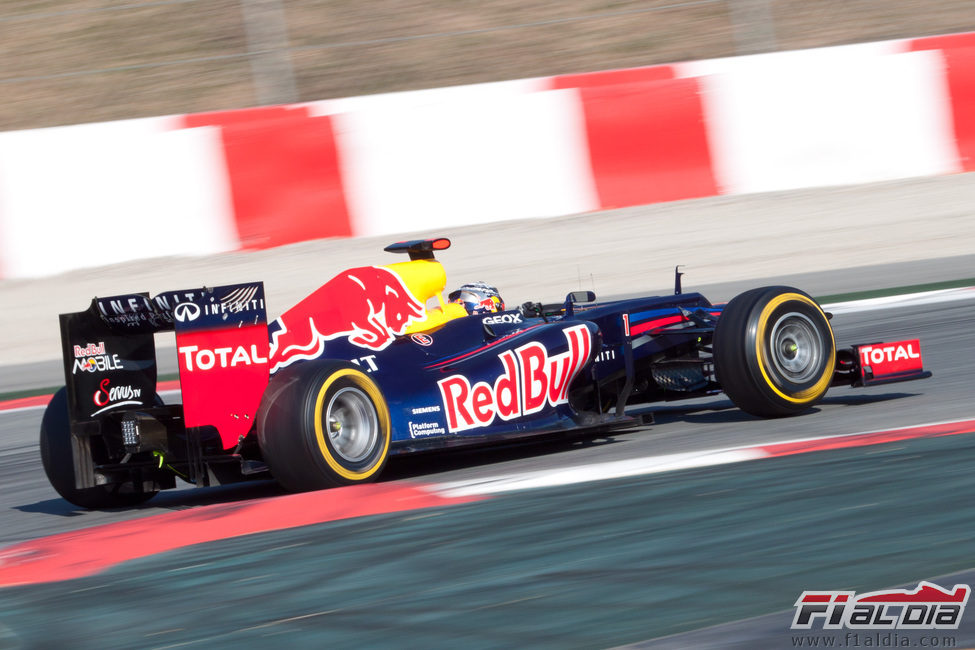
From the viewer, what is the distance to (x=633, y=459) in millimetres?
6738

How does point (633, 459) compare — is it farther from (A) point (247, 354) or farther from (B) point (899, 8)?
(B) point (899, 8)

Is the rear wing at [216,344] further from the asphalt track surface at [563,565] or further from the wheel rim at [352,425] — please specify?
the asphalt track surface at [563,565]

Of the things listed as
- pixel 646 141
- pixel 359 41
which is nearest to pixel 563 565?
pixel 646 141

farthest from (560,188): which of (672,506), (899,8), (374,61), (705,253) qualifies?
(672,506)

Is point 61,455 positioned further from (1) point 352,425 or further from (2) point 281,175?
(2) point 281,175

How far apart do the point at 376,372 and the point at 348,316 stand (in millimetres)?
359

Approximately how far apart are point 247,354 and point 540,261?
23.5 ft

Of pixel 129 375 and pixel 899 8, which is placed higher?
pixel 899 8

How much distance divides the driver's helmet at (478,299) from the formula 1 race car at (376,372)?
0.01 metres

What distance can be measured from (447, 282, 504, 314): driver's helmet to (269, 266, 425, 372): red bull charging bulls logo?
1.72 feet

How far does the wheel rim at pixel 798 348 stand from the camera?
7402 mm

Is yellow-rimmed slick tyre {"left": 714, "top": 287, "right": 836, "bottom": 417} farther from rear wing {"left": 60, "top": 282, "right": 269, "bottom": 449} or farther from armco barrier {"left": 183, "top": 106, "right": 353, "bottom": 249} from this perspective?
armco barrier {"left": 183, "top": 106, "right": 353, "bottom": 249}

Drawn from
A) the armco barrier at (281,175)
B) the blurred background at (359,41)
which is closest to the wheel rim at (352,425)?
the armco barrier at (281,175)

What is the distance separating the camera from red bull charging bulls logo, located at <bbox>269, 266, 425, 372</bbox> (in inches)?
267
